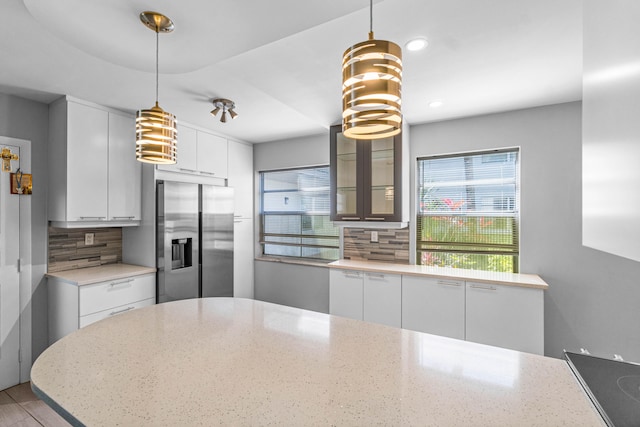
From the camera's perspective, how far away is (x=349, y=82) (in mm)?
1017

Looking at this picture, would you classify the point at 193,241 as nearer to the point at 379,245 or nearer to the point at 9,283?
the point at 9,283

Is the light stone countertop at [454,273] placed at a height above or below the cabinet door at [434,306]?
above

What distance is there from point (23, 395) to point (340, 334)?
9.51 feet

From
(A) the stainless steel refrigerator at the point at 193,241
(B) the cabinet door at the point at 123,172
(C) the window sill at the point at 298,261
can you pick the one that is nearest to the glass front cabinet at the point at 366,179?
(C) the window sill at the point at 298,261

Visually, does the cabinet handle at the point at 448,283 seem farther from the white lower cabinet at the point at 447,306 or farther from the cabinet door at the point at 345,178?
the cabinet door at the point at 345,178

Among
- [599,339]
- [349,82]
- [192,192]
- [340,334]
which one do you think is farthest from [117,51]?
[599,339]

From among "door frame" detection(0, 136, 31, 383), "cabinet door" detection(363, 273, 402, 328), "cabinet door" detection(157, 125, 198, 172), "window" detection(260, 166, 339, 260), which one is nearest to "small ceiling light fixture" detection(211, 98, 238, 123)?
"cabinet door" detection(157, 125, 198, 172)

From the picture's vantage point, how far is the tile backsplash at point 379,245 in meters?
3.56

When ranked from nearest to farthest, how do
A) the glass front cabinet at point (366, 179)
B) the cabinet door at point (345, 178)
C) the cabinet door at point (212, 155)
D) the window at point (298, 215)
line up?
the glass front cabinet at point (366, 179) → the cabinet door at point (345, 178) → the cabinet door at point (212, 155) → the window at point (298, 215)

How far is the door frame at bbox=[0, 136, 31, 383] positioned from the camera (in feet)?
9.19

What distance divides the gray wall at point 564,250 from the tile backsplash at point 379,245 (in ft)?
3.69

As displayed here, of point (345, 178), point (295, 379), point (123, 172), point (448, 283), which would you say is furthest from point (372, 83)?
point (123, 172)

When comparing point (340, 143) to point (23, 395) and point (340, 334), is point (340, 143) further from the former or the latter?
point (23, 395)

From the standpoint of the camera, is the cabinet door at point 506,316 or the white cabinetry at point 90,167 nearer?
the cabinet door at point 506,316
